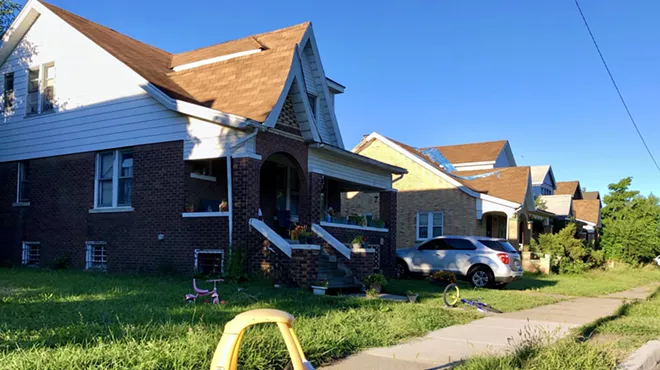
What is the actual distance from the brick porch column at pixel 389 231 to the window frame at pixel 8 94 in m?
12.0

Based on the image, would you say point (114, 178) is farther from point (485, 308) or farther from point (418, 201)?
point (418, 201)

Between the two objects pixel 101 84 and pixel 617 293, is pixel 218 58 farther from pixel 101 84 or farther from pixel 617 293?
pixel 617 293

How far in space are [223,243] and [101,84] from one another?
580 cm

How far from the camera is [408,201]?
2736 centimetres

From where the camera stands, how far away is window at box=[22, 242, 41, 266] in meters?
17.1

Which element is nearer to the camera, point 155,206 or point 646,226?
point 155,206

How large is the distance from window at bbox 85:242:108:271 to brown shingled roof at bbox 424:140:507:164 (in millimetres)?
23090

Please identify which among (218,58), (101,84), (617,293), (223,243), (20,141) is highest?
(218,58)

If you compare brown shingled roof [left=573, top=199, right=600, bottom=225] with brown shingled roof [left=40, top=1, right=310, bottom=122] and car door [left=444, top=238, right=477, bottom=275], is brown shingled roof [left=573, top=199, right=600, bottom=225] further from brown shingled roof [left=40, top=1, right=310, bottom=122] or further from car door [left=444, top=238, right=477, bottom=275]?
brown shingled roof [left=40, top=1, right=310, bottom=122]

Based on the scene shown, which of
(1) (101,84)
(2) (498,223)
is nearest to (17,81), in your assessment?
(1) (101,84)

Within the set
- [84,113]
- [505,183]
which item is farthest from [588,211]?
[84,113]

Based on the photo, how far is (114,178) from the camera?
51.0 feet

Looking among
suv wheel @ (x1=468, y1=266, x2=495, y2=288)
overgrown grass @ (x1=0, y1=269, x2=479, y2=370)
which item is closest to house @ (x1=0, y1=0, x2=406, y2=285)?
overgrown grass @ (x1=0, y1=269, x2=479, y2=370)

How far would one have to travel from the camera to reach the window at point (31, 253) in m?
17.1
